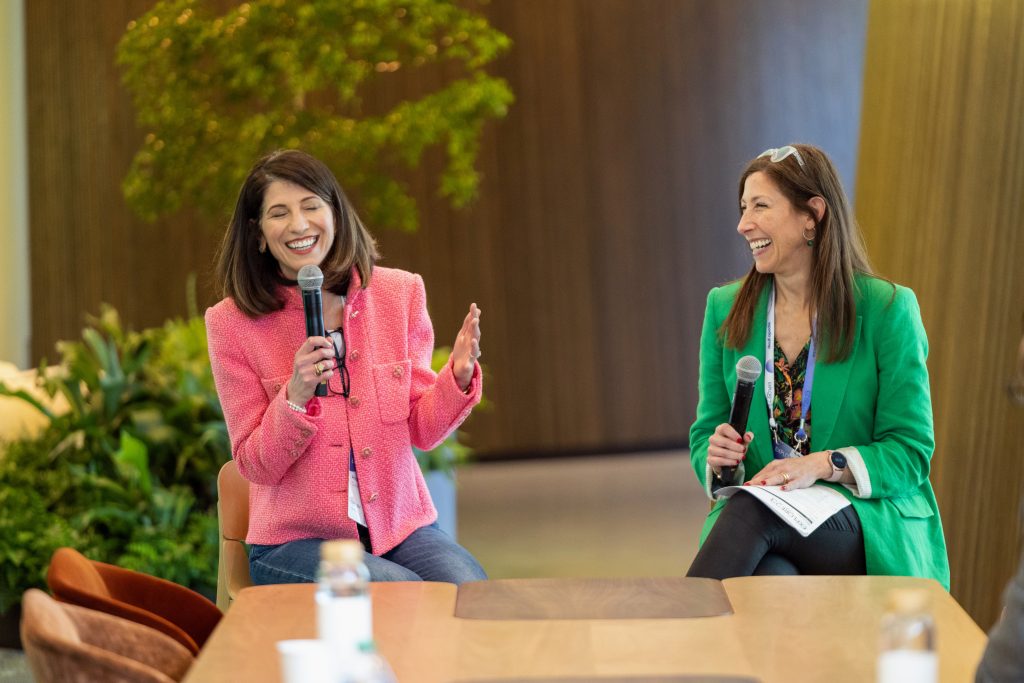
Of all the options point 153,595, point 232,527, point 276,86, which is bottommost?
point 232,527

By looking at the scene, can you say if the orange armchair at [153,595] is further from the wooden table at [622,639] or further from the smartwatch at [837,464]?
the smartwatch at [837,464]

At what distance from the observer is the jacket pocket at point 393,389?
2748mm

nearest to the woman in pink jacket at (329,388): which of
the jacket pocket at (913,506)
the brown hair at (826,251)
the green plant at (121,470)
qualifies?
the brown hair at (826,251)

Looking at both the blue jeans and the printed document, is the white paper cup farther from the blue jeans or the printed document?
the printed document

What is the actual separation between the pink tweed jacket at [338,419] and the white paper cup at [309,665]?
3.61 feet

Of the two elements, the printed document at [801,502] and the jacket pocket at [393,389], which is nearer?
the printed document at [801,502]

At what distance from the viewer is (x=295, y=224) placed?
8.96 ft

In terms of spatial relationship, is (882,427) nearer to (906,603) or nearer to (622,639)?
(622,639)

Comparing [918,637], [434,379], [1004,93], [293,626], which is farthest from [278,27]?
[918,637]

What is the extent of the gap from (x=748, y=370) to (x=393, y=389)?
0.78 meters

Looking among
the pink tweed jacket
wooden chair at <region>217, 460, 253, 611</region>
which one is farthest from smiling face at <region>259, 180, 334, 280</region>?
wooden chair at <region>217, 460, 253, 611</region>

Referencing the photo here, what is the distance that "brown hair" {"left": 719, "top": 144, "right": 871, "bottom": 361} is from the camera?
109 inches

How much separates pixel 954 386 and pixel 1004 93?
77cm

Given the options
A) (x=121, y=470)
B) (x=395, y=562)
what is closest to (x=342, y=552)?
(x=395, y=562)
